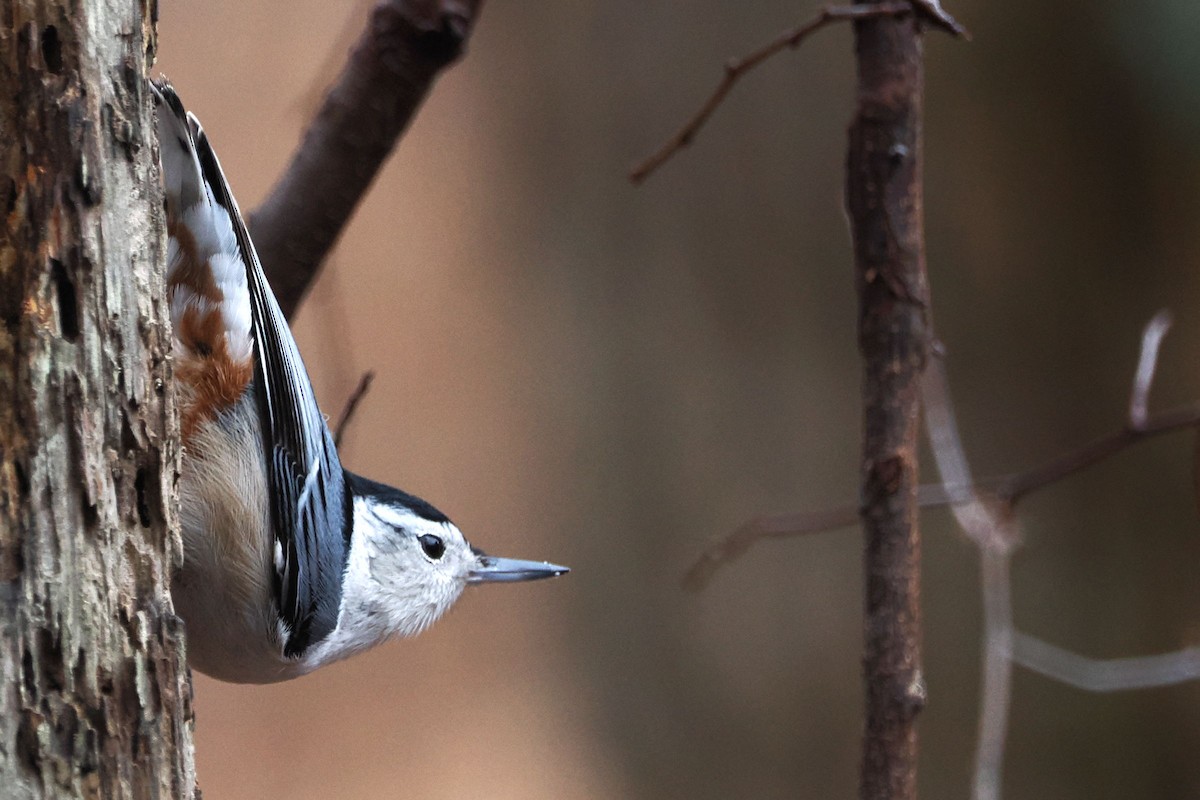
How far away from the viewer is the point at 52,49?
1.95 feet

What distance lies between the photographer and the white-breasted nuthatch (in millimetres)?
968

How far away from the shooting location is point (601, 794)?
2535 millimetres

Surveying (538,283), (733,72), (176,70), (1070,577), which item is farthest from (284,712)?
(1070,577)

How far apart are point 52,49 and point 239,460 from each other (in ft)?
1.55

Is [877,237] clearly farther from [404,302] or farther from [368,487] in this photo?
[404,302]

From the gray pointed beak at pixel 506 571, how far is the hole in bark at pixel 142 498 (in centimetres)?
73

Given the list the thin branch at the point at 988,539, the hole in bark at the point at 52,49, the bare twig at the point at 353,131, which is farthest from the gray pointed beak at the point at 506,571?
the hole in bark at the point at 52,49

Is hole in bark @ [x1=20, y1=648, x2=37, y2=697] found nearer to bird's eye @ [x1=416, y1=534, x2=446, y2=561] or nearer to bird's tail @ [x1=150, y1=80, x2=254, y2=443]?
bird's tail @ [x1=150, y1=80, x2=254, y2=443]

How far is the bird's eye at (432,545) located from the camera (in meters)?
1.25

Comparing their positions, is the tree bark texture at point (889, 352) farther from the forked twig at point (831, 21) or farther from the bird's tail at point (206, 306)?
the bird's tail at point (206, 306)

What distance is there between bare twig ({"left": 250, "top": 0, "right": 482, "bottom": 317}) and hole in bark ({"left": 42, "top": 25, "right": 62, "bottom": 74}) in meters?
0.55

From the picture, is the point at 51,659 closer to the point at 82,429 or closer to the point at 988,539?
the point at 82,429

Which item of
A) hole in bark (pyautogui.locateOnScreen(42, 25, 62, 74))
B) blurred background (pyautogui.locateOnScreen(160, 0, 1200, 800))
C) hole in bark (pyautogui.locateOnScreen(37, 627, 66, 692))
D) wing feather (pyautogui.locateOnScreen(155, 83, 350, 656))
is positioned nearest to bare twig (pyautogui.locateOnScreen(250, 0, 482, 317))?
wing feather (pyautogui.locateOnScreen(155, 83, 350, 656))

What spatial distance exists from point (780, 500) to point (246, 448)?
1.85m
